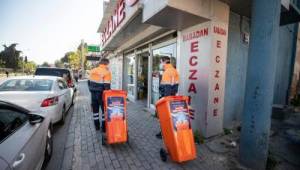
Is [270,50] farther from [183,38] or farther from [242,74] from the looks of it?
[242,74]

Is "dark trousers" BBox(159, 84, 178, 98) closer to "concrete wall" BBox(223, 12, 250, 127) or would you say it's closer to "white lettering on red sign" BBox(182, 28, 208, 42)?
"white lettering on red sign" BBox(182, 28, 208, 42)

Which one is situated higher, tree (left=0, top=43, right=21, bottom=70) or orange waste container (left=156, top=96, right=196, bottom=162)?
tree (left=0, top=43, right=21, bottom=70)

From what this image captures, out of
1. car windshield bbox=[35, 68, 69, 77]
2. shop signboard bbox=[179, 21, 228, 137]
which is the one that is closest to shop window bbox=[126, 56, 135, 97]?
car windshield bbox=[35, 68, 69, 77]

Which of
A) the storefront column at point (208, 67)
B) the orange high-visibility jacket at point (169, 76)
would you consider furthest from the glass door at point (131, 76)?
the orange high-visibility jacket at point (169, 76)

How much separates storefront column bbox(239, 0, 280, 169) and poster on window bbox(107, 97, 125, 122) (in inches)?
95.5

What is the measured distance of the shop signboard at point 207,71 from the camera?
4.11 meters

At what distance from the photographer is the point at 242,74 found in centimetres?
557

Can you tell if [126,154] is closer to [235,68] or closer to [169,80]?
[169,80]

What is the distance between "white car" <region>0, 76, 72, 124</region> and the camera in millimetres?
4109

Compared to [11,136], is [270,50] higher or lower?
higher

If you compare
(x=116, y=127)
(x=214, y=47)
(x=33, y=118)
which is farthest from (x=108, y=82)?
(x=214, y=47)

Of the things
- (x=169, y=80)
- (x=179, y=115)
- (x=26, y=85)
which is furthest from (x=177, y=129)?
(x=26, y=85)

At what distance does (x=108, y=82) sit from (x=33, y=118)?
2.00 m

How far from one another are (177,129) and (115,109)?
1457 millimetres
